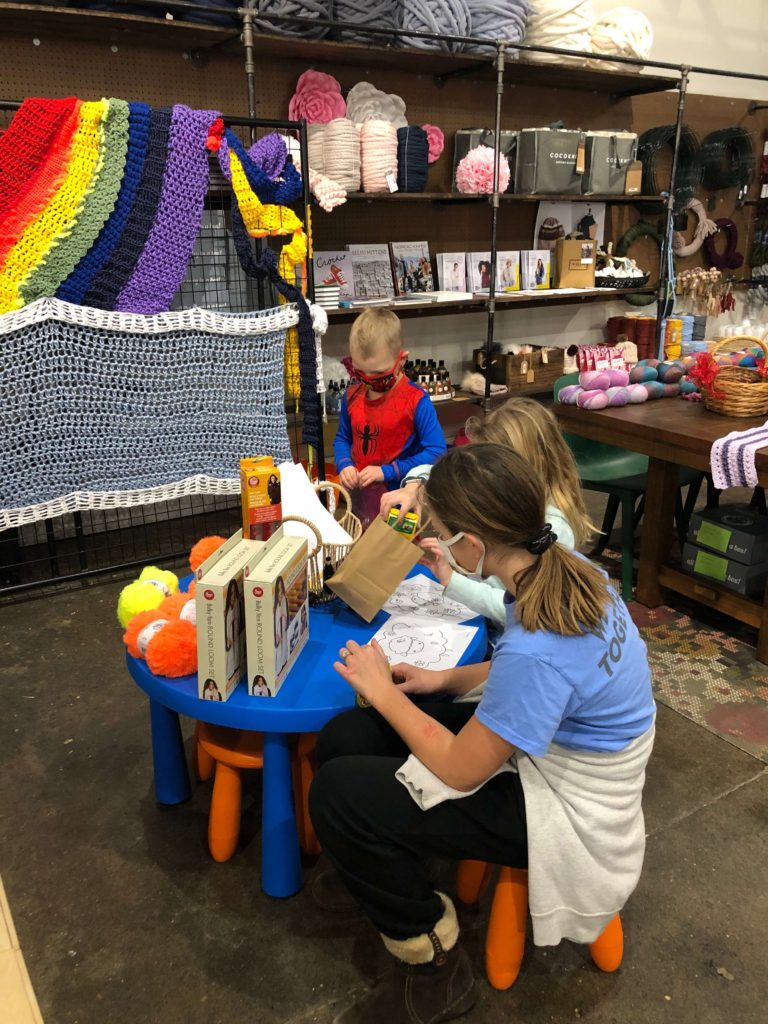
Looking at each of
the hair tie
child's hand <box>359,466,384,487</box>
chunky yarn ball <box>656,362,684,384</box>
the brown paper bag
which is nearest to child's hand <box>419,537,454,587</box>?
the brown paper bag

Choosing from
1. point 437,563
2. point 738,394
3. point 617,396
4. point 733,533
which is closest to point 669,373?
point 617,396

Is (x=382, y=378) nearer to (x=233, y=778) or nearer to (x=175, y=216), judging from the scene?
(x=175, y=216)

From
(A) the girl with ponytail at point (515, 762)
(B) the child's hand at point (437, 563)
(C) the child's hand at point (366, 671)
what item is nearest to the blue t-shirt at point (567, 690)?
(A) the girl with ponytail at point (515, 762)

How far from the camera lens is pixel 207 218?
3438 mm

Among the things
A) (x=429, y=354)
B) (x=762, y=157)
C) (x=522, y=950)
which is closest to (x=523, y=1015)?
(x=522, y=950)

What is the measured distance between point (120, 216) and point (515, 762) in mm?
2212

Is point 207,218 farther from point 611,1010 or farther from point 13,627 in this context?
point 611,1010

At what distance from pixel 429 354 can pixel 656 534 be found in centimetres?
211

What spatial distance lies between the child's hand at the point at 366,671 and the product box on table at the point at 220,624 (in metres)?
0.21

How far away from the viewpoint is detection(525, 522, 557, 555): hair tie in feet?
3.97

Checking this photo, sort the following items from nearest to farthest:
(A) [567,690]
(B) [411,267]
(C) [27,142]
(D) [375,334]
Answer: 1. (A) [567,690]
2. (D) [375,334]
3. (C) [27,142]
4. (B) [411,267]

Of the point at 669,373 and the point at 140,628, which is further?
the point at 669,373

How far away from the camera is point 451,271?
4426 mm

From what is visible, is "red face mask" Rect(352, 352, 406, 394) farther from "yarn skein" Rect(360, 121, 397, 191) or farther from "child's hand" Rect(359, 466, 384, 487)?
"yarn skein" Rect(360, 121, 397, 191)
